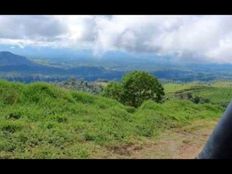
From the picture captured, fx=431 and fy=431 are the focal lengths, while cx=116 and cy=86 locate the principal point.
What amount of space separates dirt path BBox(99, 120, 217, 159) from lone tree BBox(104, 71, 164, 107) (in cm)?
165

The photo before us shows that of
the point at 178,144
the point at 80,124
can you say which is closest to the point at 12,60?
the point at 80,124

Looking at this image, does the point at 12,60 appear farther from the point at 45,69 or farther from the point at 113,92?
the point at 113,92

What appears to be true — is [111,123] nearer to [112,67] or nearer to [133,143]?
[133,143]

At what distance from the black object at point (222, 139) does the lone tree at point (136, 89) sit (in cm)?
764

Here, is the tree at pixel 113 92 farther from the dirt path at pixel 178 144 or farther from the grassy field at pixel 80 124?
the dirt path at pixel 178 144

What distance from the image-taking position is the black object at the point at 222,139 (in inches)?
34.0

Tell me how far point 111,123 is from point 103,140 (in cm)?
64

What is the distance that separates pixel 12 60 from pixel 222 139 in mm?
14235

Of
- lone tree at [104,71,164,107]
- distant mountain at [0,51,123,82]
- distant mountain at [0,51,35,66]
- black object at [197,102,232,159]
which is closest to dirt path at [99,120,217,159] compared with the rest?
lone tree at [104,71,164,107]

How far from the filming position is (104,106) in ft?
24.4

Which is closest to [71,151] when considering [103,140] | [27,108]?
[103,140]

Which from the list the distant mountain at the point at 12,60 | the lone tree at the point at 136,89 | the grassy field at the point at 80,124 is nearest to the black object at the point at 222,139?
the grassy field at the point at 80,124

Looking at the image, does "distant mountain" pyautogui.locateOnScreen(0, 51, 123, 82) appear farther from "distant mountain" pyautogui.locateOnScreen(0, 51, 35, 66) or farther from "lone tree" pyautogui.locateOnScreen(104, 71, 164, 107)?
"lone tree" pyautogui.locateOnScreen(104, 71, 164, 107)

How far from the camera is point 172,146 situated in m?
6.16
